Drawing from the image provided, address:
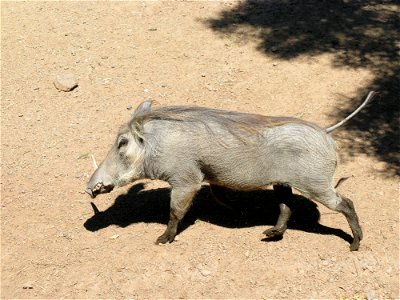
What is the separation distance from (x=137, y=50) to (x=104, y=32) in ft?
2.35

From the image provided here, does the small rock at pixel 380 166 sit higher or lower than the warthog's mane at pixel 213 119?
lower

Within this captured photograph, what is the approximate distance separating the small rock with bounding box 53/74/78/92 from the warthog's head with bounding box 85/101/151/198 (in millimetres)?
2423

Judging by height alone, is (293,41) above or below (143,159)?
below

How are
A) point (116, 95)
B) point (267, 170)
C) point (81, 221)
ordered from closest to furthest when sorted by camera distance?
point (267, 170) → point (81, 221) → point (116, 95)

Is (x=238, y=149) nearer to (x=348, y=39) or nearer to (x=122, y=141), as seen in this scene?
(x=122, y=141)

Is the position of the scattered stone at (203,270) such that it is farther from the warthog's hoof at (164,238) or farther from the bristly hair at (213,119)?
the bristly hair at (213,119)

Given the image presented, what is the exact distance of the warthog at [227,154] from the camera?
13.6 feet

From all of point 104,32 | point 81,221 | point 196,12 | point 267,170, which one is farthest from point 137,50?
point 267,170

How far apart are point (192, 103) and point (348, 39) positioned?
2.56m

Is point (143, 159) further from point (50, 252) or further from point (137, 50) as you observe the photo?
point (137, 50)

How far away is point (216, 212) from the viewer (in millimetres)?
4988

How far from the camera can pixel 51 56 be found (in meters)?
7.29

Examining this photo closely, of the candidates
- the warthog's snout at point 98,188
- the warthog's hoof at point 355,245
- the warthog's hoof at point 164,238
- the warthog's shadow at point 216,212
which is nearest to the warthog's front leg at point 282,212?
the warthog's shadow at point 216,212

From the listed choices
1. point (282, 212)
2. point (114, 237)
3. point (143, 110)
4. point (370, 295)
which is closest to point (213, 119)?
point (143, 110)
